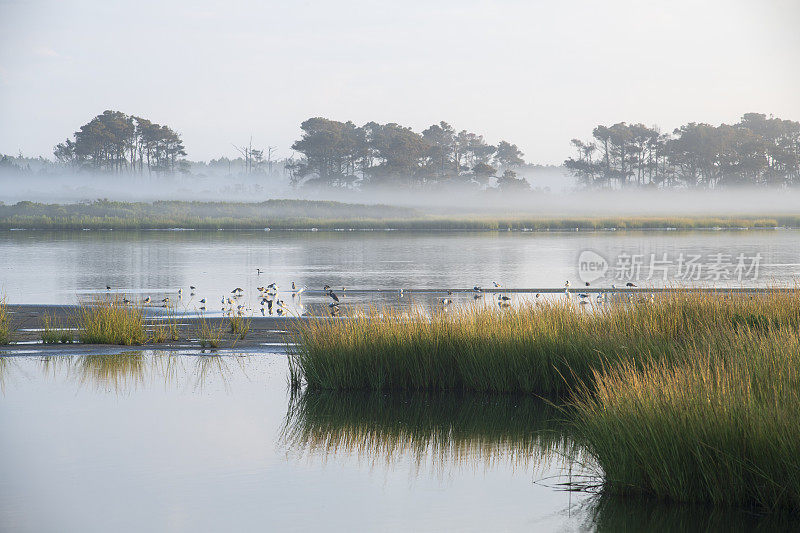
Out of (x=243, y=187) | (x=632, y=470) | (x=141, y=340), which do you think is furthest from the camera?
(x=243, y=187)

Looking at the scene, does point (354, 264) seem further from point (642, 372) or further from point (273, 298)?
point (642, 372)

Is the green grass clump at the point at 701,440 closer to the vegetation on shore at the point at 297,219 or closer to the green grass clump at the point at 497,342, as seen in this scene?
the green grass clump at the point at 497,342

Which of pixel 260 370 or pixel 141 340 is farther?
pixel 141 340

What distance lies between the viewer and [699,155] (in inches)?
4557

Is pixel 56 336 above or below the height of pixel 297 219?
below

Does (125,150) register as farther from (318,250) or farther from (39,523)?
(39,523)

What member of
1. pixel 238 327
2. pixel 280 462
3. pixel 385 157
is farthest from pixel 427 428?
pixel 385 157

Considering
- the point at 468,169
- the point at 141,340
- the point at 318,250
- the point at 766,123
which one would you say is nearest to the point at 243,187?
the point at 468,169

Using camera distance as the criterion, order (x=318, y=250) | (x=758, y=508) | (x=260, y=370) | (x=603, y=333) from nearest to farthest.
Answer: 1. (x=758, y=508)
2. (x=603, y=333)
3. (x=260, y=370)
4. (x=318, y=250)

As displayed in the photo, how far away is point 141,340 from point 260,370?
3.04 m

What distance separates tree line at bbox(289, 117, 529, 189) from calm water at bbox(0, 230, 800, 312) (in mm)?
54957

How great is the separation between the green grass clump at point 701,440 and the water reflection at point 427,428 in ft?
4.55

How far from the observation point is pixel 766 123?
12281cm

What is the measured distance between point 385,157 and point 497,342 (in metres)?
104
